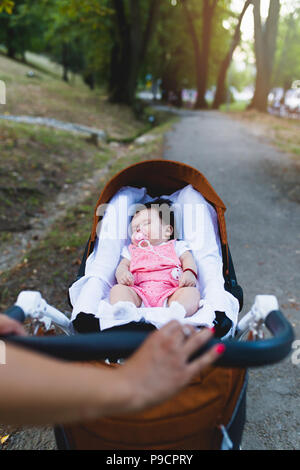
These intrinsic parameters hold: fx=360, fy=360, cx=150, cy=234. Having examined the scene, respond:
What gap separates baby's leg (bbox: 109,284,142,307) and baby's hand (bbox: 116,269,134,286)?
68 mm

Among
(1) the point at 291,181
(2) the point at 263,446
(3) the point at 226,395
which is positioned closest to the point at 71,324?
(3) the point at 226,395

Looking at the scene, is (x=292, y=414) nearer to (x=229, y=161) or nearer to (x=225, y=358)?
(x=225, y=358)

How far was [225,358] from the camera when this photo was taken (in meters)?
1.23

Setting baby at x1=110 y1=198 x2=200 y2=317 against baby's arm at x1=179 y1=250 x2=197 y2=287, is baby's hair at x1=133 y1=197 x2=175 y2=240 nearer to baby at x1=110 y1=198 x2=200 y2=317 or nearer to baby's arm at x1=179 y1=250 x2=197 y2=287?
baby at x1=110 y1=198 x2=200 y2=317

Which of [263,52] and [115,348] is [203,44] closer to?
[263,52]

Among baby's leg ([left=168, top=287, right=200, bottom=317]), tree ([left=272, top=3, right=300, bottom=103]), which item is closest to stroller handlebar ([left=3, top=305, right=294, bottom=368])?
baby's leg ([left=168, top=287, right=200, bottom=317])

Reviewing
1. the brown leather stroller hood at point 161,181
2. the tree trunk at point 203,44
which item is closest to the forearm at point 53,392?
the brown leather stroller hood at point 161,181

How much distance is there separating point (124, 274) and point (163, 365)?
1.53m

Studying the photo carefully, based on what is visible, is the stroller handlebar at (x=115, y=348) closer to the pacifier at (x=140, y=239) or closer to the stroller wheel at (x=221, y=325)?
the stroller wheel at (x=221, y=325)

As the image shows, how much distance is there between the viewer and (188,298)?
2268 mm

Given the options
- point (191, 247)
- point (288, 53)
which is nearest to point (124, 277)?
point (191, 247)

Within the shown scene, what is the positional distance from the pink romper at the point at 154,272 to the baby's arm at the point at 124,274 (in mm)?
40

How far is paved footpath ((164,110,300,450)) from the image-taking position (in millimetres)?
2387

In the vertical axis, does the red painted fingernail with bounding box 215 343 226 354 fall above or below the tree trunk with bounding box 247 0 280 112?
below
